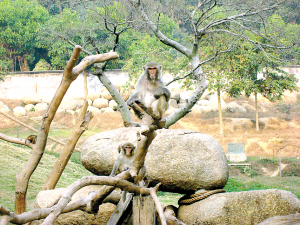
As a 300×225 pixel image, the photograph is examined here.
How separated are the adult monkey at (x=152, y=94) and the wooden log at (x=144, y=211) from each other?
3.92 feet

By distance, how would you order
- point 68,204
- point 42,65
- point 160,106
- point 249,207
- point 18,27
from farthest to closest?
point 42,65, point 18,27, point 249,207, point 68,204, point 160,106

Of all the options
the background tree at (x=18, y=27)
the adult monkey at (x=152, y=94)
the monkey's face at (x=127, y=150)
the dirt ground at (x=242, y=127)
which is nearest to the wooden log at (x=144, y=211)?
the monkey's face at (x=127, y=150)

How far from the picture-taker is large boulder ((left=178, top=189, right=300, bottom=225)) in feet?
17.3

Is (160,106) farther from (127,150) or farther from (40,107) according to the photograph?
(40,107)

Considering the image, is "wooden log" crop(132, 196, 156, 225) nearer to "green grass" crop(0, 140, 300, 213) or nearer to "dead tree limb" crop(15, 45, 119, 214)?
"dead tree limb" crop(15, 45, 119, 214)

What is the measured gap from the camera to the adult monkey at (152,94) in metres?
3.76

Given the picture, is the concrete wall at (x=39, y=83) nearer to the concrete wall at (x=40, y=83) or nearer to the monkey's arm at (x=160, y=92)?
the concrete wall at (x=40, y=83)

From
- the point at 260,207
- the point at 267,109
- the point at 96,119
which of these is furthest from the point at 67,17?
the point at 260,207

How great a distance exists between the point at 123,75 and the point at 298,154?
13016 millimetres

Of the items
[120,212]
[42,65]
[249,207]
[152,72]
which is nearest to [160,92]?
[152,72]

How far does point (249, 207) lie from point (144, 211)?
1.84 meters

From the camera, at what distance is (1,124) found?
59.5ft

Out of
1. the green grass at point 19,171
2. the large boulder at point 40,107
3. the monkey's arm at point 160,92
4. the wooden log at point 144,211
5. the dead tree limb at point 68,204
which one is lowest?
the green grass at point 19,171

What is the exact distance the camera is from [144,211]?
436cm
